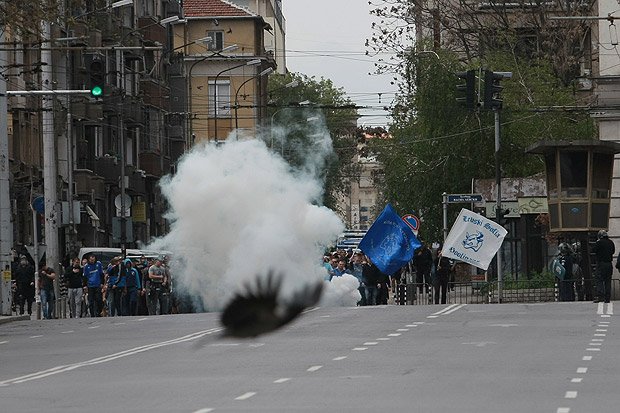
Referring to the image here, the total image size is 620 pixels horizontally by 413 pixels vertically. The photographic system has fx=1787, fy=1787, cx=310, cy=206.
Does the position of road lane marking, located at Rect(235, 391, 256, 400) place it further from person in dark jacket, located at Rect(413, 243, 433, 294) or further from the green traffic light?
person in dark jacket, located at Rect(413, 243, 433, 294)

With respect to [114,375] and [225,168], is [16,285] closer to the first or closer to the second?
[225,168]

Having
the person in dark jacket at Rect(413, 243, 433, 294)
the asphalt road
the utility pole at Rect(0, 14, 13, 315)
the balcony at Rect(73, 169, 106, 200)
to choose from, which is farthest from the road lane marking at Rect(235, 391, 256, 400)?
the balcony at Rect(73, 169, 106, 200)

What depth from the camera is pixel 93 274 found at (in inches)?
1660

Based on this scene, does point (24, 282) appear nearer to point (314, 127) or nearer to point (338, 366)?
point (338, 366)

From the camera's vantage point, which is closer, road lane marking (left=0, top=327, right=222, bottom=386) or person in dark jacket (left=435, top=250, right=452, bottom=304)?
road lane marking (left=0, top=327, right=222, bottom=386)

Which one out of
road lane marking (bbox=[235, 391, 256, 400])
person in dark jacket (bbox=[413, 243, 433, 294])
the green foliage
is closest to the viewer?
road lane marking (bbox=[235, 391, 256, 400])

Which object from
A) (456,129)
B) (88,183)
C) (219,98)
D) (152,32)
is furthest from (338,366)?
(219,98)

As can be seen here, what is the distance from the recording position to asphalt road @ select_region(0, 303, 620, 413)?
54.6 feet

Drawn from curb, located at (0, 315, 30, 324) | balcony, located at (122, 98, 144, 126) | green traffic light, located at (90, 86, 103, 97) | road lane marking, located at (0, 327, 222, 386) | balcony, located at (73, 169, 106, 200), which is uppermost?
balcony, located at (122, 98, 144, 126)

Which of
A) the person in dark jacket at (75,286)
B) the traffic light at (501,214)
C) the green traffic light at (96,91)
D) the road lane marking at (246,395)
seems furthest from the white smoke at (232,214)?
the road lane marking at (246,395)

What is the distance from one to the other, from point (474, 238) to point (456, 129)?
44.8ft

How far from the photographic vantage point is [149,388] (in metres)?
18.8

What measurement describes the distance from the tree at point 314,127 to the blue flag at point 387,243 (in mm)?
14619

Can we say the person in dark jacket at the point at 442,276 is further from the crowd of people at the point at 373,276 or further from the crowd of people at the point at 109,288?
the crowd of people at the point at 109,288
